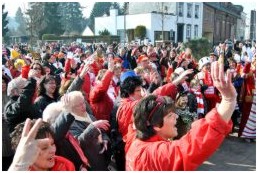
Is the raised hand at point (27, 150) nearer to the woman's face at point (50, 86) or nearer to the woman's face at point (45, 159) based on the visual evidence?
the woman's face at point (45, 159)

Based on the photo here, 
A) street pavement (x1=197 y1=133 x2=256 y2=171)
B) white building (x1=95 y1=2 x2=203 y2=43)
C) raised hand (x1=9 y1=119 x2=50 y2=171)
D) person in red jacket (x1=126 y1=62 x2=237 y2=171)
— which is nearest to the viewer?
raised hand (x1=9 y1=119 x2=50 y2=171)

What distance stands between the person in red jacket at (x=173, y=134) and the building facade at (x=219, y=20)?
1440 inches

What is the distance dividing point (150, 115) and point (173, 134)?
0.19 m

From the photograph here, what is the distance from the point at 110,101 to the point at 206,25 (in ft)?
131

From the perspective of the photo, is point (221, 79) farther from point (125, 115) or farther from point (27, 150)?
point (125, 115)

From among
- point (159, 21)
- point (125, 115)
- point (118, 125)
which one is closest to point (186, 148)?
point (125, 115)

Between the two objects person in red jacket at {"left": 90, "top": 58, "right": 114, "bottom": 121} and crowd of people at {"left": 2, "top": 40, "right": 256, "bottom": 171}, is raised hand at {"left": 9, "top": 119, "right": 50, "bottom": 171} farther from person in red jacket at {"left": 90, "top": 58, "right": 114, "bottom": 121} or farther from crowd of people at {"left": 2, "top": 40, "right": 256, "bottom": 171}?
person in red jacket at {"left": 90, "top": 58, "right": 114, "bottom": 121}

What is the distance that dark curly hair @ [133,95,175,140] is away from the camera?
2410 mm

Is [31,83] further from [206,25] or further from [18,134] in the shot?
[206,25]

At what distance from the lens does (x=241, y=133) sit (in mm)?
7461

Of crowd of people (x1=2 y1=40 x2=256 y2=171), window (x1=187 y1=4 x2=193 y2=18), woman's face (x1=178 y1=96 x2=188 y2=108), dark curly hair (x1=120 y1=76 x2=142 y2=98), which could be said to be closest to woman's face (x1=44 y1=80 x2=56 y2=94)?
crowd of people (x1=2 y1=40 x2=256 y2=171)

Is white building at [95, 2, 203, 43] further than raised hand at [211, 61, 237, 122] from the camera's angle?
Yes

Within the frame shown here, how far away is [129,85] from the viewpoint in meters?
4.18

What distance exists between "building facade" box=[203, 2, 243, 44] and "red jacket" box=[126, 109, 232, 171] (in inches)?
1448
